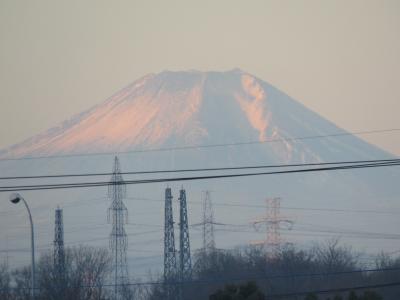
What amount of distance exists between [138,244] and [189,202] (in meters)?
35.5

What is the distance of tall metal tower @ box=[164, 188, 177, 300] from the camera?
52719 millimetres

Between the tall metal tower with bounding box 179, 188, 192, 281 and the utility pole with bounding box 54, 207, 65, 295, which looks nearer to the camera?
the utility pole with bounding box 54, 207, 65, 295

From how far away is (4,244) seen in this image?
14325cm

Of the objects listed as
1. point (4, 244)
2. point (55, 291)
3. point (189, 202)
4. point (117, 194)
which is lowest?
point (55, 291)

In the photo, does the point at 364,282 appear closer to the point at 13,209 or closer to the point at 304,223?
the point at 304,223

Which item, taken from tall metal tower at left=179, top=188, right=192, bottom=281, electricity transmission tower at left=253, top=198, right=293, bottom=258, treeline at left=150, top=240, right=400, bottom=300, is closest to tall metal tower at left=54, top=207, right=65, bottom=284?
tall metal tower at left=179, top=188, right=192, bottom=281

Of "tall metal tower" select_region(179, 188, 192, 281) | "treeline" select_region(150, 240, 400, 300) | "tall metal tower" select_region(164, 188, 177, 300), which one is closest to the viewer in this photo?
"tall metal tower" select_region(179, 188, 192, 281)

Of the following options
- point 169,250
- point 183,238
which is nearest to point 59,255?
point 169,250

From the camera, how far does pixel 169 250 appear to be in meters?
54.0

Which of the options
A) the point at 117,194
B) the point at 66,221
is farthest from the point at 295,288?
the point at 66,221

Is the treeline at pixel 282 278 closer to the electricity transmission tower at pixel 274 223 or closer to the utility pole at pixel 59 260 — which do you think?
the electricity transmission tower at pixel 274 223

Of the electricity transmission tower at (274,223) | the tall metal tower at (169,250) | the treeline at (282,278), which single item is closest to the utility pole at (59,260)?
the tall metal tower at (169,250)

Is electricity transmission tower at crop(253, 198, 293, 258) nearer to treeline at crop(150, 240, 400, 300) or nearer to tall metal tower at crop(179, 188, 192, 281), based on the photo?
treeline at crop(150, 240, 400, 300)

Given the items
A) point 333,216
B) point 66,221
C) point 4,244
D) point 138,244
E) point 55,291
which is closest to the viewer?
point 55,291
